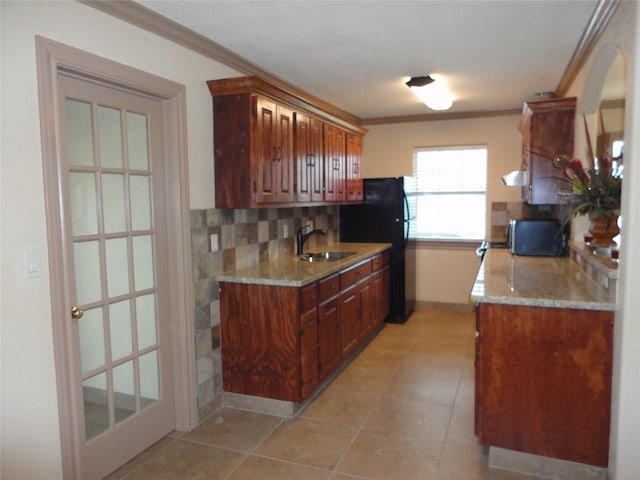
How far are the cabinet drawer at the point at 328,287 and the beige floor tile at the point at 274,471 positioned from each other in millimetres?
1151

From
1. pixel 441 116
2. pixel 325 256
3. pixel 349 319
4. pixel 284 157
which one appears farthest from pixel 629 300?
pixel 441 116

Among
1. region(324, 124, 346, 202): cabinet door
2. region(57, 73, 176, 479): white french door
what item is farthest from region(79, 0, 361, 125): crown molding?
region(324, 124, 346, 202): cabinet door

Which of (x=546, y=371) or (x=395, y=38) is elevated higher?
(x=395, y=38)

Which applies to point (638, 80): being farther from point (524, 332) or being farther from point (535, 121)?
point (535, 121)

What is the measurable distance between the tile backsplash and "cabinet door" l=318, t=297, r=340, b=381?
0.68m

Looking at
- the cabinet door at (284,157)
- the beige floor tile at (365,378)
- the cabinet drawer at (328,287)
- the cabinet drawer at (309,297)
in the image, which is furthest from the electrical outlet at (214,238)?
the beige floor tile at (365,378)

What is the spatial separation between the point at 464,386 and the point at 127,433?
2.40 meters

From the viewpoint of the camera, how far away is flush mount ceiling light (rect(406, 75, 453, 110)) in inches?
153

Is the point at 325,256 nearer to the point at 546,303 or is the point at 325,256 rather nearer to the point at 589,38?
the point at 546,303

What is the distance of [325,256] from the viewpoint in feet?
15.0

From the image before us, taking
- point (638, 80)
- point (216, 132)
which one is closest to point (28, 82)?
point (216, 132)

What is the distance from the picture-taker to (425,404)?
332 centimetres

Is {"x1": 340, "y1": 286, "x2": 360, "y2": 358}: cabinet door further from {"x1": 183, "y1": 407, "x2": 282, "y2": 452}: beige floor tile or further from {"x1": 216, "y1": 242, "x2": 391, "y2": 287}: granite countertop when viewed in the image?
{"x1": 183, "y1": 407, "x2": 282, "y2": 452}: beige floor tile

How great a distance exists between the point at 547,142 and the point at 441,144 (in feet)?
6.49
